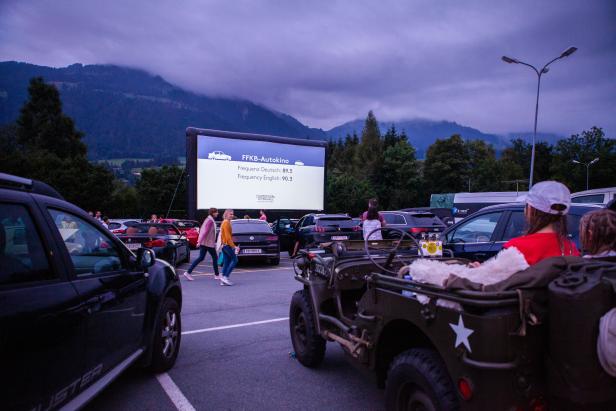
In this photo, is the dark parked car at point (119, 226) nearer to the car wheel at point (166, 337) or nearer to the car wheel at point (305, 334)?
the car wheel at point (166, 337)

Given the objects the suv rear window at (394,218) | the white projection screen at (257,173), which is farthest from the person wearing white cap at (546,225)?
the white projection screen at (257,173)

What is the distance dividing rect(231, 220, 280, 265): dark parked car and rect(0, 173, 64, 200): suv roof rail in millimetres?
9818

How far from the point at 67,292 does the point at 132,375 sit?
6.49ft

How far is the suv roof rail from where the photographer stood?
8.34 ft

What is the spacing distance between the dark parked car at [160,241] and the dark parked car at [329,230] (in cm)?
392

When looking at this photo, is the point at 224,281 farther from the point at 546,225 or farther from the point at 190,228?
the point at 190,228

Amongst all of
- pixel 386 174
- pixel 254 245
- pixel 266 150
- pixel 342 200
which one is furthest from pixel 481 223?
pixel 386 174

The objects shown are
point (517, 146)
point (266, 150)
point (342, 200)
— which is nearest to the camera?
point (266, 150)

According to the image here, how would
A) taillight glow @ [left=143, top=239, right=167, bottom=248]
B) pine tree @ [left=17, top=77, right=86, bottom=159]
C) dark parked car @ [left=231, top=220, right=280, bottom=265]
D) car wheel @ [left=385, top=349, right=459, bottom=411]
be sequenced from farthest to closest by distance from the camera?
pine tree @ [left=17, top=77, right=86, bottom=159] < dark parked car @ [left=231, top=220, right=280, bottom=265] < taillight glow @ [left=143, top=239, right=167, bottom=248] < car wheel @ [left=385, top=349, right=459, bottom=411]

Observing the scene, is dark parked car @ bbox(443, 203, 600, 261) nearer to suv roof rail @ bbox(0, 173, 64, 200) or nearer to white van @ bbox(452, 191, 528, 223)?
suv roof rail @ bbox(0, 173, 64, 200)

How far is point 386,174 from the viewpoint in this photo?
6312cm

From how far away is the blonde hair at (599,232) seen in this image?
284 cm

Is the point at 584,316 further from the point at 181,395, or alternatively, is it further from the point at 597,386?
the point at 181,395

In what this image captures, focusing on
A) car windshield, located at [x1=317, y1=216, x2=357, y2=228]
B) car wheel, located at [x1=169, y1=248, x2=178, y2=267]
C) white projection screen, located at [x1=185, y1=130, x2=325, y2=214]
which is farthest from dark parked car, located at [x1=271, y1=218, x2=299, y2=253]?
white projection screen, located at [x1=185, y1=130, x2=325, y2=214]
